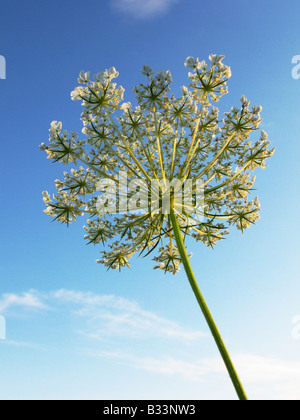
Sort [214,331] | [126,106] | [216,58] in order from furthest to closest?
[126,106] < [216,58] < [214,331]

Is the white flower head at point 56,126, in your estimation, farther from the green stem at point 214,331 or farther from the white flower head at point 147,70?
the green stem at point 214,331

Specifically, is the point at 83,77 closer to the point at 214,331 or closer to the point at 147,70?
the point at 147,70

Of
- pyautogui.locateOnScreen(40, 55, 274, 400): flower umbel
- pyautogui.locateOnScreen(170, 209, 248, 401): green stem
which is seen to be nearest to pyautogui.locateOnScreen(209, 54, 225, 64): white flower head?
pyautogui.locateOnScreen(40, 55, 274, 400): flower umbel

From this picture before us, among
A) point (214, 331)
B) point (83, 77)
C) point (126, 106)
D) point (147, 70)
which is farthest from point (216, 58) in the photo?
point (214, 331)

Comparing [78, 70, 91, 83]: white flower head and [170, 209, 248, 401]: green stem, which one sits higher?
[78, 70, 91, 83]: white flower head

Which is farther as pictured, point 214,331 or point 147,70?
point 147,70

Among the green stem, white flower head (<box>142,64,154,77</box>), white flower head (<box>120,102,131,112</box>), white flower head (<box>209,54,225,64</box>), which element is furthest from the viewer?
white flower head (<box>120,102,131,112</box>)

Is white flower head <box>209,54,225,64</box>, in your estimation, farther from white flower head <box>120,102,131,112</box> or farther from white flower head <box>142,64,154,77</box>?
white flower head <box>120,102,131,112</box>

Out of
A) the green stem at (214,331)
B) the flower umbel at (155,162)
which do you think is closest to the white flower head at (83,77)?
the flower umbel at (155,162)

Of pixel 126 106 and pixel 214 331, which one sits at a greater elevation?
pixel 126 106

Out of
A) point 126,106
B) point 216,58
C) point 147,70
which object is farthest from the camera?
point 126,106

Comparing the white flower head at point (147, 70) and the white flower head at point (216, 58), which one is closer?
the white flower head at point (147, 70)
